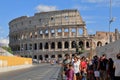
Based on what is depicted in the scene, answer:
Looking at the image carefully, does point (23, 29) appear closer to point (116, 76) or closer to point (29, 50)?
point (29, 50)

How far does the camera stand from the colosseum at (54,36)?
143 metres

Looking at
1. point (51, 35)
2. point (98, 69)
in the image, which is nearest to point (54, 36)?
point (51, 35)

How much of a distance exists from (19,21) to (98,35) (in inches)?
1405

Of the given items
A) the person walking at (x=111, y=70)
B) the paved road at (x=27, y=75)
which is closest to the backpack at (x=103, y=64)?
the person walking at (x=111, y=70)

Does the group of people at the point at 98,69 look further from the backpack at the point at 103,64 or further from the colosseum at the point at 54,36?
the colosseum at the point at 54,36

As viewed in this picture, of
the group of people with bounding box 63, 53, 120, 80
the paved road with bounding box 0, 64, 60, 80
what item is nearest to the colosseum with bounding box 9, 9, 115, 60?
the paved road with bounding box 0, 64, 60, 80

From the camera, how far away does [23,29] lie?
158000 mm

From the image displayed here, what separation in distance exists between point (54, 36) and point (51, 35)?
140 cm

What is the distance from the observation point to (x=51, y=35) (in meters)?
147

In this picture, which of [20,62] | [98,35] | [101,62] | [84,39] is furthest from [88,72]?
[98,35]

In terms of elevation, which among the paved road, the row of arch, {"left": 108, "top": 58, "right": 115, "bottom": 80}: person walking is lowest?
the paved road

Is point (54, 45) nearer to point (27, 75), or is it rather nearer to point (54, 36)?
point (54, 36)

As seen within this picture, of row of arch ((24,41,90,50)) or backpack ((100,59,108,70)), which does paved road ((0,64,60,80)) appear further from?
row of arch ((24,41,90,50))

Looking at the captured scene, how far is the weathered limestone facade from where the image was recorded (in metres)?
143
